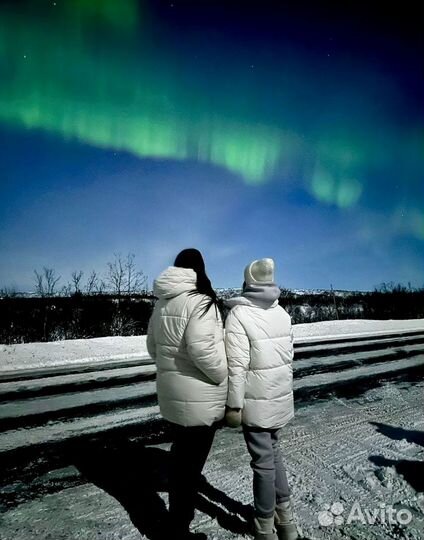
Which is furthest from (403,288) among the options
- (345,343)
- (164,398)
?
(164,398)

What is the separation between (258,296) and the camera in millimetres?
2348

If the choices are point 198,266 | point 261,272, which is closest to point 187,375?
point 198,266

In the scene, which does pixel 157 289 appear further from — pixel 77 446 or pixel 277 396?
pixel 77 446

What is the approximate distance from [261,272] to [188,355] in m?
0.72

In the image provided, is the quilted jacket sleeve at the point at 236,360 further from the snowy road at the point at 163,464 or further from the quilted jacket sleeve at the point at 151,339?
the snowy road at the point at 163,464

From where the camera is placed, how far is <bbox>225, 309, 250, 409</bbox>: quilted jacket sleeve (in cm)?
226

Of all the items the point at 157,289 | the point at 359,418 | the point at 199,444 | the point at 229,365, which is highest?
the point at 157,289

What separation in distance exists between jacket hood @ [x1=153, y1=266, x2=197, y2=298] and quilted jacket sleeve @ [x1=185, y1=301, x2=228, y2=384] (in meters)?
0.15

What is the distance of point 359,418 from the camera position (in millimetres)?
4898

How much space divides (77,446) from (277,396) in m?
2.77

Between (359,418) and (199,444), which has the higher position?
(199,444)

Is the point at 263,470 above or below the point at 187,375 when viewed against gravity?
below

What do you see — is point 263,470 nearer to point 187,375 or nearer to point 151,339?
point 187,375
